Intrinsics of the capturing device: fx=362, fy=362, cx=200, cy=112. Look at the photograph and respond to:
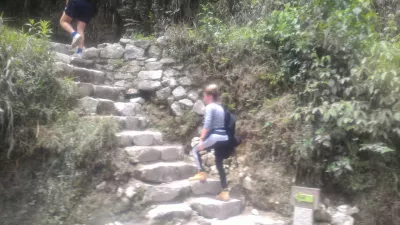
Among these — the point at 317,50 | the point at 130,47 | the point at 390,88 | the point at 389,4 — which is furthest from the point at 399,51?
the point at 130,47

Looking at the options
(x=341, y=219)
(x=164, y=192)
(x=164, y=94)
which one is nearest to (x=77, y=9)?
(x=164, y=94)

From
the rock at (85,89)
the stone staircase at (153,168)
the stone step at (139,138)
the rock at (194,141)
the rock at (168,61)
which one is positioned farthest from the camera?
the rock at (168,61)

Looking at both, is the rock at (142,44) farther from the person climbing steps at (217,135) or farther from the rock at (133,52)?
the person climbing steps at (217,135)

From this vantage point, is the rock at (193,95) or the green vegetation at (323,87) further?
the rock at (193,95)

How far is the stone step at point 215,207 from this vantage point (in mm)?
4336

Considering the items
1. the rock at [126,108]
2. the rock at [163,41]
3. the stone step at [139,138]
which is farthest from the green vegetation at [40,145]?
the rock at [163,41]

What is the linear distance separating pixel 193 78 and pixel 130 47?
1.38 meters

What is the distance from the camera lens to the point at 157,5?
8125 mm

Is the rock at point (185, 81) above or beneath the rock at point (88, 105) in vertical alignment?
above

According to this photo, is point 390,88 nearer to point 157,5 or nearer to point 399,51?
point 399,51

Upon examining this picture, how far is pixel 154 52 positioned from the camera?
655 cm

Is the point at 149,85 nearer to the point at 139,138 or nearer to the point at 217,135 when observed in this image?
the point at 139,138

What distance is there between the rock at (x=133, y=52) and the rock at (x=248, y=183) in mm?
3066

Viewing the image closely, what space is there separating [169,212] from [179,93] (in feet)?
7.71
